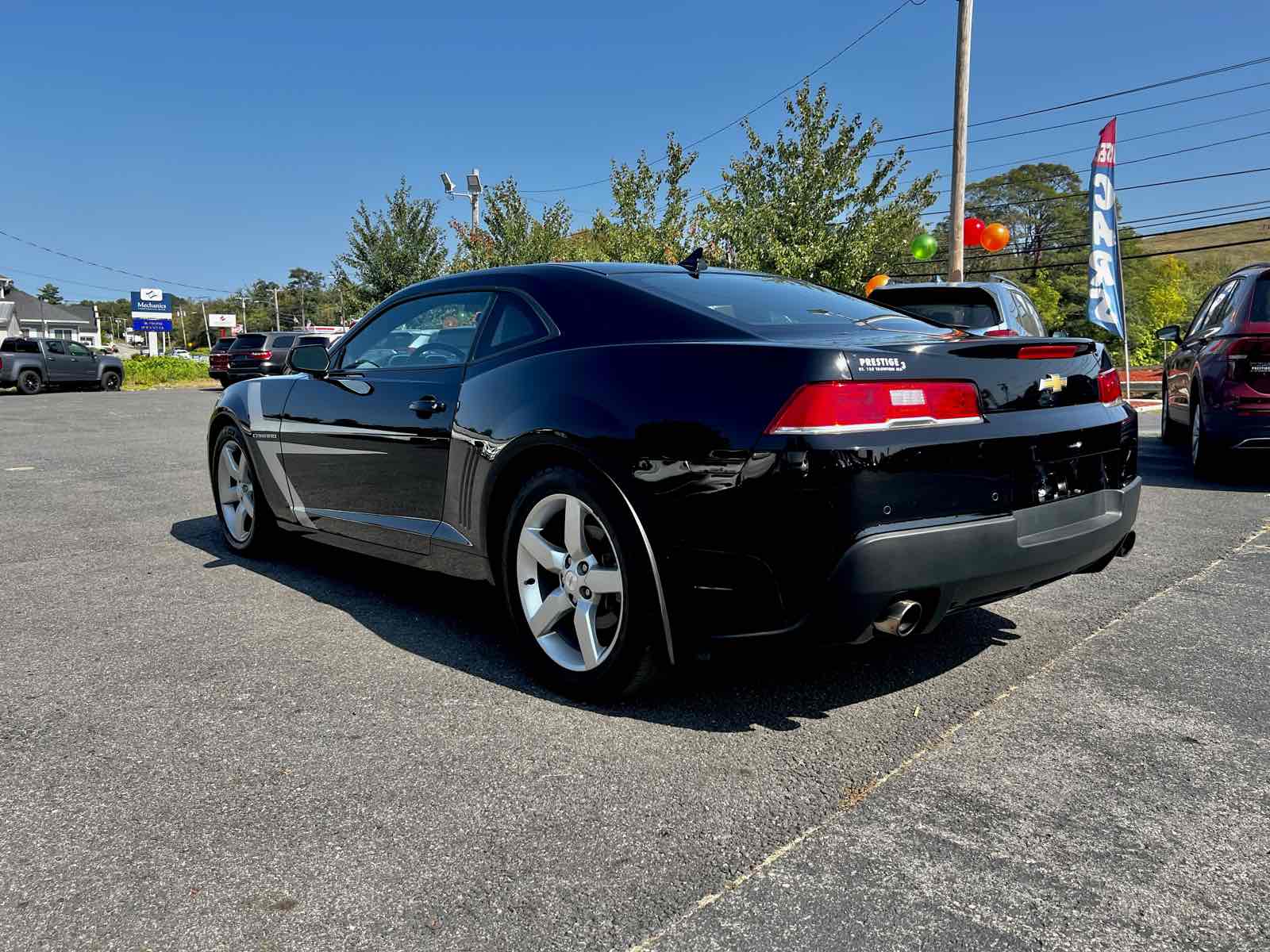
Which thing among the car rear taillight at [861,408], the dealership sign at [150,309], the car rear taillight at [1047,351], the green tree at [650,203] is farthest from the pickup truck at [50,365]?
the dealership sign at [150,309]

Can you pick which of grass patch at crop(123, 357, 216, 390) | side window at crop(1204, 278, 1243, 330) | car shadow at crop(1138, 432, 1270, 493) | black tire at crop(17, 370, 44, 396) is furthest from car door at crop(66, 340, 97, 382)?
side window at crop(1204, 278, 1243, 330)

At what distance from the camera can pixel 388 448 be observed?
3.86 metres

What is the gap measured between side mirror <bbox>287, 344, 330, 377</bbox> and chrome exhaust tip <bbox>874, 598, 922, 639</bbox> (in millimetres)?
2919

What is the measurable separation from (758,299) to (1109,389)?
1250 mm

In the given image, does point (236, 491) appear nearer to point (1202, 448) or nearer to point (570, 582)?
point (570, 582)

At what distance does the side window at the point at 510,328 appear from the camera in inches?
133

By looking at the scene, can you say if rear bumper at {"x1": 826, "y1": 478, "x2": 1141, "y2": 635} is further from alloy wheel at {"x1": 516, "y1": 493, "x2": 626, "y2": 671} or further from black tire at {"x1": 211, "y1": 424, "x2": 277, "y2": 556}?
black tire at {"x1": 211, "y1": 424, "x2": 277, "y2": 556}

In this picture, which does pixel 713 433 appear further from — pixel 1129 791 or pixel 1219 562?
pixel 1219 562

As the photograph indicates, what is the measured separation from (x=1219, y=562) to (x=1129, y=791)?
2955 millimetres

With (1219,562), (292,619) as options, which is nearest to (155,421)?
(292,619)

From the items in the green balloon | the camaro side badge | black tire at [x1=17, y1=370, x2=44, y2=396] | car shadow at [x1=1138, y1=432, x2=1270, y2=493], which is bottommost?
car shadow at [x1=1138, y1=432, x2=1270, y2=493]

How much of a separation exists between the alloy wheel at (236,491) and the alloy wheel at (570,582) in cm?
245

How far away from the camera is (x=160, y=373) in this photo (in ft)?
115

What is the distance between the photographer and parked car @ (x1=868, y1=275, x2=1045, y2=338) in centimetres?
749
